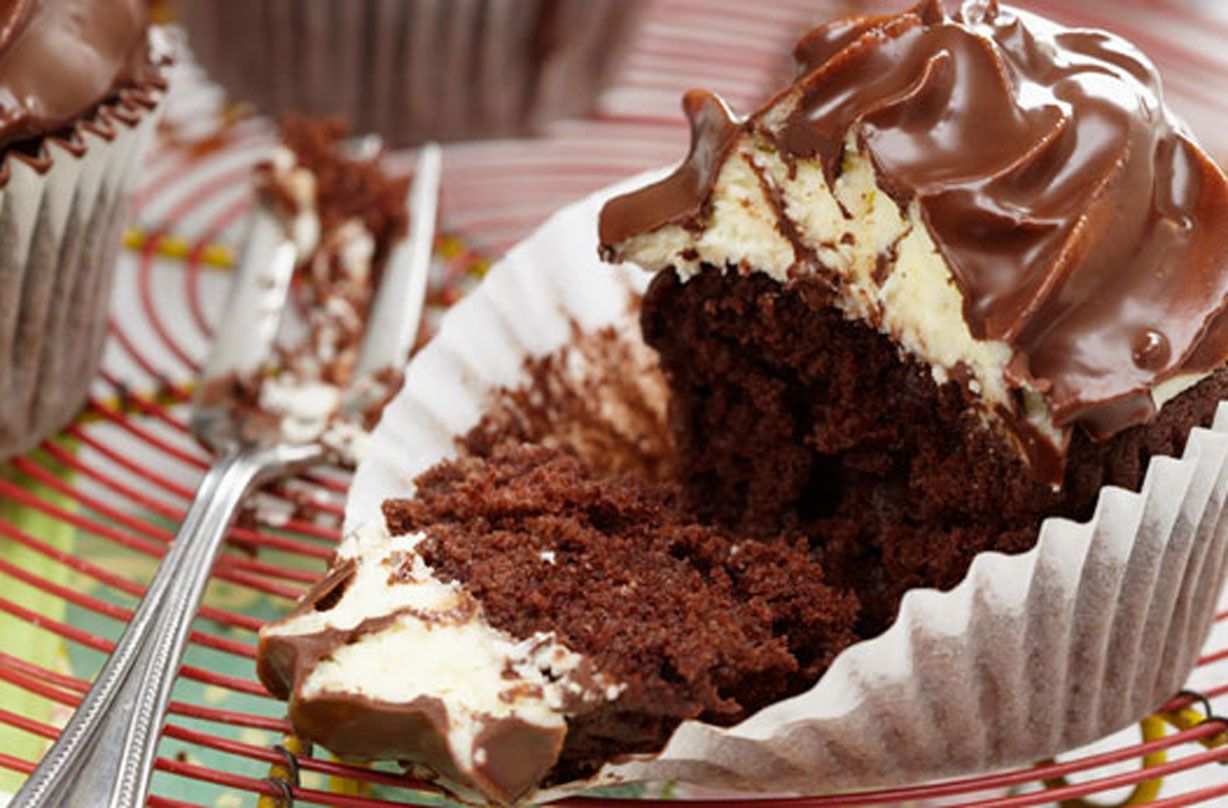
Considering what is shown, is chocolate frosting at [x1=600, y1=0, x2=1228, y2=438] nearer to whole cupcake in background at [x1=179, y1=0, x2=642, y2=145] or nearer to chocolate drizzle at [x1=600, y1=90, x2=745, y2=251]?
chocolate drizzle at [x1=600, y1=90, x2=745, y2=251]

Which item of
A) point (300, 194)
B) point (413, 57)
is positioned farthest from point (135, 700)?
point (413, 57)

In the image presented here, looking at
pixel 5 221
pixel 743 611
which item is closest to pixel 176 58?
pixel 5 221

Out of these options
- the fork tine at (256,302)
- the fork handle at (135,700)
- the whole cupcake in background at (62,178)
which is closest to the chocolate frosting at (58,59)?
the whole cupcake in background at (62,178)

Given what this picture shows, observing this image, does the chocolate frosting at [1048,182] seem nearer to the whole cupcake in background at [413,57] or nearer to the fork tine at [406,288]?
the fork tine at [406,288]

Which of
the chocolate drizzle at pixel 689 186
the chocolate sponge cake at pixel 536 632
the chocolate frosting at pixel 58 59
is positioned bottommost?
the chocolate sponge cake at pixel 536 632

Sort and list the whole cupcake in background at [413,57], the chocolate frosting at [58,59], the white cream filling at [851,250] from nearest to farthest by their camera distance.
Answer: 1. the white cream filling at [851,250]
2. the chocolate frosting at [58,59]
3. the whole cupcake in background at [413,57]

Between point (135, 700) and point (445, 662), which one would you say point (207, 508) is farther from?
point (445, 662)

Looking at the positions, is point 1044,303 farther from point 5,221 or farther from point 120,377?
point 120,377

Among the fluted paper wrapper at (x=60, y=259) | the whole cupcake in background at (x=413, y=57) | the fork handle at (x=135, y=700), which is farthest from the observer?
the whole cupcake in background at (x=413, y=57)
